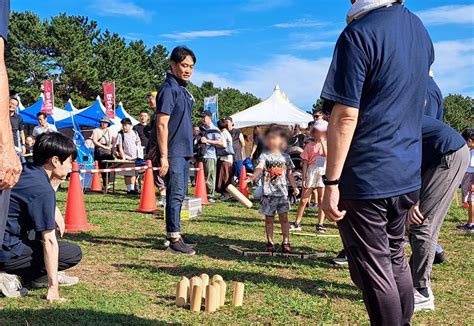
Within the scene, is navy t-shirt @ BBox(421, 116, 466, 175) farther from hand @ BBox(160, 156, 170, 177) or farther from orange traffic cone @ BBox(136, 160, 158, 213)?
orange traffic cone @ BBox(136, 160, 158, 213)

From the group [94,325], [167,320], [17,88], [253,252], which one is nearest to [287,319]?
[167,320]

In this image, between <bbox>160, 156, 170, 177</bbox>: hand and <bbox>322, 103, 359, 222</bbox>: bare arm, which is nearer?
<bbox>322, 103, 359, 222</bbox>: bare arm

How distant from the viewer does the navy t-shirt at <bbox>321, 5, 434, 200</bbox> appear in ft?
7.54

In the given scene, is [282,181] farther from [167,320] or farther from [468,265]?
[167,320]

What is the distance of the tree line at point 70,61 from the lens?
156ft

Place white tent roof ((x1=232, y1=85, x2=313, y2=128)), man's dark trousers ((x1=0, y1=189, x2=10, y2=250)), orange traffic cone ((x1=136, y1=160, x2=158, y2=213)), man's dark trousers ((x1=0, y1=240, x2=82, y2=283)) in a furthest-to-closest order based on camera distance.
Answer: white tent roof ((x1=232, y1=85, x2=313, y2=128)) < orange traffic cone ((x1=136, y1=160, x2=158, y2=213)) < man's dark trousers ((x1=0, y1=240, x2=82, y2=283)) < man's dark trousers ((x1=0, y1=189, x2=10, y2=250))

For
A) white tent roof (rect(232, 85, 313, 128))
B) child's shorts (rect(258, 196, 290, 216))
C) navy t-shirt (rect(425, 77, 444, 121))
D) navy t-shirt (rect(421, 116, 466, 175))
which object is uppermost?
white tent roof (rect(232, 85, 313, 128))

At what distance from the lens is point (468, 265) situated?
16.8ft

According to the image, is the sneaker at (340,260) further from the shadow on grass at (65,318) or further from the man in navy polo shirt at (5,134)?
the man in navy polo shirt at (5,134)

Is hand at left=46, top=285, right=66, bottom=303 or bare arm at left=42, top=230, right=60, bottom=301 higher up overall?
bare arm at left=42, top=230, right=60, bottom=301

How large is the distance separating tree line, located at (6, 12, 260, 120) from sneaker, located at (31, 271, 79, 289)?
43959 millimetres

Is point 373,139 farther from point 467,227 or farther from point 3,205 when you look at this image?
point 467,227

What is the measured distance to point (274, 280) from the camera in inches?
173

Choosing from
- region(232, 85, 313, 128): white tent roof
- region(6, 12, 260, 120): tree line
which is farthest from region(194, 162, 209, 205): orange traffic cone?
region(6, 12, 260, 120): tree line
